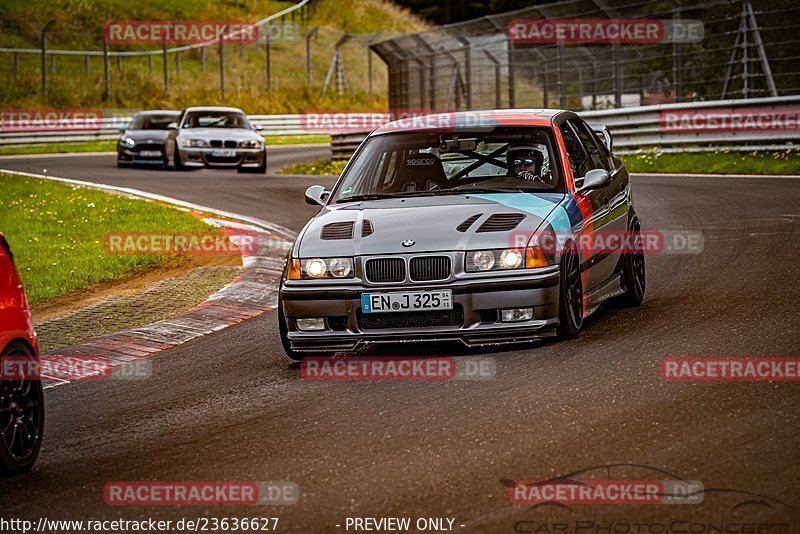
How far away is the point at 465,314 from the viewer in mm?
8211

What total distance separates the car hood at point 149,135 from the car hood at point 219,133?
136 cm

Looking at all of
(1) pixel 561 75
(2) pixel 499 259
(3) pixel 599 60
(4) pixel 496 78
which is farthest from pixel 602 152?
(4) pixel 496 78

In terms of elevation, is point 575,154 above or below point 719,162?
above

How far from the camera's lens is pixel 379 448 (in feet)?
20.2

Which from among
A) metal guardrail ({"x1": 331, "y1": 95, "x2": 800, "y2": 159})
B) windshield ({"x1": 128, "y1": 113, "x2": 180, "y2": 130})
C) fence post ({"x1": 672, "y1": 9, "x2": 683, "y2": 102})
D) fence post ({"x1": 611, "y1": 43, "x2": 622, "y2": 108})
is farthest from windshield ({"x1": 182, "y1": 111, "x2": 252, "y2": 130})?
fence post ({"x1": 672, "y1": 9, "x2": 683, "y2": 102})

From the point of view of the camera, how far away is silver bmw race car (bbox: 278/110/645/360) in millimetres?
8242

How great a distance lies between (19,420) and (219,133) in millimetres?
A: 22170

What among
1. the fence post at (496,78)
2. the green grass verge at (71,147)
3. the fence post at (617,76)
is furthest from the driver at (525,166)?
the green grass verge at (71,147)

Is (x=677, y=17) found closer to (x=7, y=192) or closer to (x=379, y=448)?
(x=7, y=192)

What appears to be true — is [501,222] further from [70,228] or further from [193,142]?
[193,142]

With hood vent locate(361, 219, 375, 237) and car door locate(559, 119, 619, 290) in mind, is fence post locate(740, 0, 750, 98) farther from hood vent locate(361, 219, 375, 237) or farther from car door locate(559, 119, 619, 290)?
hood vent locate(361, 219, 375, 237)

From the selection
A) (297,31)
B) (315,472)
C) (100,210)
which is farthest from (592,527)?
(297,31)

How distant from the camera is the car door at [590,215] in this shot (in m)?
9.20

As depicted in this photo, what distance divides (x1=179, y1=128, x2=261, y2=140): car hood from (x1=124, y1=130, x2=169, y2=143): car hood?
1.36 m
